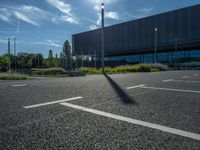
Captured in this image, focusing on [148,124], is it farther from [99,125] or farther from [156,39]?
[156,39]

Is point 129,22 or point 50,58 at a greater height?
point 129,22

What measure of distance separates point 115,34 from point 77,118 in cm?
6449

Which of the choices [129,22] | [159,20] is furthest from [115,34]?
[159,20]

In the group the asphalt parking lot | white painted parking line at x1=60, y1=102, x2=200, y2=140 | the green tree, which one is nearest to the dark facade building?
the green tree

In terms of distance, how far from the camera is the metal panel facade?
160ft

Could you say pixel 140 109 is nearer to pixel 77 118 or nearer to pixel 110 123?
pixel 110 123

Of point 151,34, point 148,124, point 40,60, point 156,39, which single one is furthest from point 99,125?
point 40,60

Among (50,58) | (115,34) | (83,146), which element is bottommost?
(83,146)

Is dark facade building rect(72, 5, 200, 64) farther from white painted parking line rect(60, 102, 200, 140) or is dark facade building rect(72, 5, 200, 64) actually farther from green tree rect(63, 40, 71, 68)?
white painted parking line rect(60, 102, 200, 140)

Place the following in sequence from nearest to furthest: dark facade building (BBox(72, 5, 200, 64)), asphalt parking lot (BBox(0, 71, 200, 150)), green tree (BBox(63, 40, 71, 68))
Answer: asphalt parking lot (BBox(0, 71, 200, 150)), dark facade building (BBox(72, 5, 200, 64)), green tree (BBox(63, 40, 71, 68))

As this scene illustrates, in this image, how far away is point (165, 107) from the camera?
4.14 m

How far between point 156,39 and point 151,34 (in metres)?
2.75

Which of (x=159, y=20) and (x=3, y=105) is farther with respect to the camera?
(x=159, y=20)

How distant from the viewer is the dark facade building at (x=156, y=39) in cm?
4941
